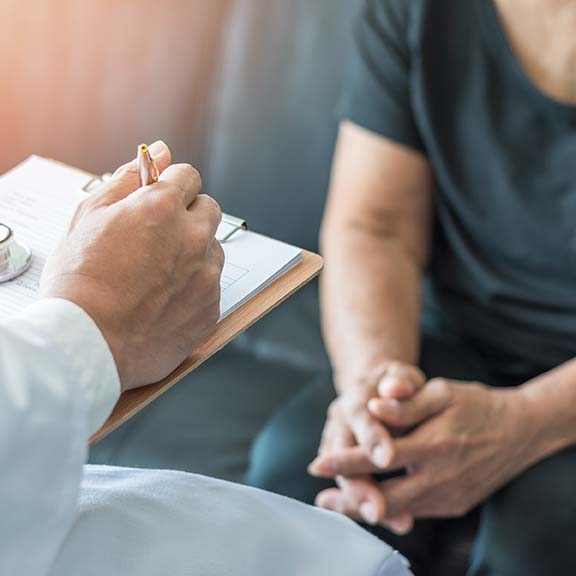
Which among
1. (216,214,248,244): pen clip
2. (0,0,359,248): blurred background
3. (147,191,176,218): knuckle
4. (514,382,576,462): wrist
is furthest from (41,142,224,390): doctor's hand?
(0,0,359,248): blurred background

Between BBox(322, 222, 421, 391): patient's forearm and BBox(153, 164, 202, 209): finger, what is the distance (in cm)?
50

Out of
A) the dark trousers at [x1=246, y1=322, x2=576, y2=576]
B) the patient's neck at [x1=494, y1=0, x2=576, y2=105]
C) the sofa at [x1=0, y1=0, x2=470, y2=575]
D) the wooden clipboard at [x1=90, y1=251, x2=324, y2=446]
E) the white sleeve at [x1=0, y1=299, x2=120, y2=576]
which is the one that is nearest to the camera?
the white sleeve at [x1=0, y1=299, x2=120, y2=576]

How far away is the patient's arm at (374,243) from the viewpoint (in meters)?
1.23

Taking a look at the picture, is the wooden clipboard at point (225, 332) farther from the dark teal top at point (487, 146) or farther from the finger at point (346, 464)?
the dark teal top at point (487, 146)

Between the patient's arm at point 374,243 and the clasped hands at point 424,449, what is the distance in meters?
0.12

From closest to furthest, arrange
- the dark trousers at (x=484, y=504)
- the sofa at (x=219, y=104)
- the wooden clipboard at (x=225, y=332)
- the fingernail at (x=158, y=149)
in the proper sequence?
1. the wooden clipboard at (x=225, y=332)
2. the fingernail at (x=158, y=149)
3. the dark trousers at (x=484, y=504)
4. the sofa at (x=219, y=104)

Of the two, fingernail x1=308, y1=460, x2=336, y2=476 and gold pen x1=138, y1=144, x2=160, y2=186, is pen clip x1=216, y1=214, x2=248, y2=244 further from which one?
fingernail x1=308, y1=460, x2=336, y2=476

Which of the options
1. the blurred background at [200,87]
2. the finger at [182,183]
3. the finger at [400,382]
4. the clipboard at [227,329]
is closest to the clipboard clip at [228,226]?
the clipboard at [227,329]

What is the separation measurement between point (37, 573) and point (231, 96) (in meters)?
1.06

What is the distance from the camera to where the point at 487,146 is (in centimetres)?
122

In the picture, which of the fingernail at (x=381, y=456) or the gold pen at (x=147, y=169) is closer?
the gold pen at (x=147, y=169)

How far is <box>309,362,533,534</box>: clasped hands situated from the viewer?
3.56 feet

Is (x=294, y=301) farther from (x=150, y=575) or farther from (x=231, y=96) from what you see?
(x=150, y=575)

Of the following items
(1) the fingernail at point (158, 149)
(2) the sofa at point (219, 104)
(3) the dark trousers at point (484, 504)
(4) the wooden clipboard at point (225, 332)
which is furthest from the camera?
(2) the sofa at point (219, 104)
